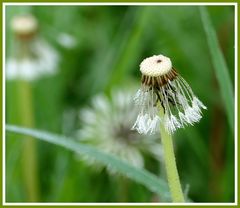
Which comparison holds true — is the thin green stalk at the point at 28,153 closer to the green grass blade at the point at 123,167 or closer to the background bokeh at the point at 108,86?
the background bokeh at the point at 108,86

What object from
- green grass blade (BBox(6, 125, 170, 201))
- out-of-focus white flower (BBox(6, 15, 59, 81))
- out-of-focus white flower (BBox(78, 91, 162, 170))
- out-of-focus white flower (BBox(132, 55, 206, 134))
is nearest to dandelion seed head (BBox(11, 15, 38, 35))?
out-of-focus white flower (BBox(6, 15, 59, 81))

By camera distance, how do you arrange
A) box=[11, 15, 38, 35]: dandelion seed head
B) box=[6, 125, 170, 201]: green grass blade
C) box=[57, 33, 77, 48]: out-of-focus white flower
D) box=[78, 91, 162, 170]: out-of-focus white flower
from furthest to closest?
1. box=[57, 33, 77, 48]: out-of-focus white flower
2. box=[11, 15, 38, 35]: dandelion seed head
3. box=[78, 91, 162, 170]: out-of-focus white flower
4. box=[6, 125, 170, 201]: green grass blade

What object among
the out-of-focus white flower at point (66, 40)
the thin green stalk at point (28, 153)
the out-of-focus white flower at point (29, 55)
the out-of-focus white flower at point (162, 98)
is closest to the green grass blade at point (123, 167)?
the out-of-focus white flower at point (162, 98)

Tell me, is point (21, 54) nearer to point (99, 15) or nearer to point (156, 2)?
point (99, 15)

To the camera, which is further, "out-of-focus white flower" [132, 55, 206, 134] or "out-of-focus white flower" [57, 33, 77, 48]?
"out-of-focus white flower" [57, 33, 77, 48]

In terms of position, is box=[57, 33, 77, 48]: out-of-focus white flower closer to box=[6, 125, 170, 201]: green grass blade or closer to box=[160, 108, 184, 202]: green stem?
box=[6, 125, 170, 201]: green grass blade

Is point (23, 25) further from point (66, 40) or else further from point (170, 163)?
point (170, 163)

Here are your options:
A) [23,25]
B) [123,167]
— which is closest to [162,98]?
[123,167]
